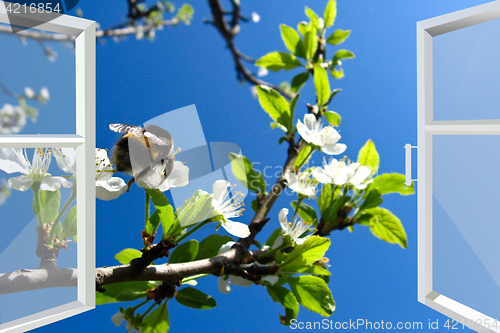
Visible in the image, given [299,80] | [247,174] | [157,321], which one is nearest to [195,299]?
[157,321]

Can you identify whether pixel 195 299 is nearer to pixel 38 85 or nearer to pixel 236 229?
pixel 236 229

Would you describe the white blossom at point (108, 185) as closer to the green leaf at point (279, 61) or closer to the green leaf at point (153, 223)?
the green leaf at point (153, 223)

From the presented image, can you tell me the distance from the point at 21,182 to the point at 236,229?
0.31 meters

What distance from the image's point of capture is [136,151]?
1.33 ft

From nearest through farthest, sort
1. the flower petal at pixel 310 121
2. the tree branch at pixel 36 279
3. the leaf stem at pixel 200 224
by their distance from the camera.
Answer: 1. the tree branch at pixel 36 279
2. the leaf stem at pixel 200 224
3. the flower petal at pixel 310 121

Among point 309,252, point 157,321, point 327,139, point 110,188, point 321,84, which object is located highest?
point 321,84

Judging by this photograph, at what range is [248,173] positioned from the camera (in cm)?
66

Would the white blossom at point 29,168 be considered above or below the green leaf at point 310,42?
below

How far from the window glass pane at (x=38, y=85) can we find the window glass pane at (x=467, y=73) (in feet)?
2.15

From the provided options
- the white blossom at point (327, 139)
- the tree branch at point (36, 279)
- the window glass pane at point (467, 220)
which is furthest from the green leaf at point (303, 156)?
the tree branch at point (36, 279)

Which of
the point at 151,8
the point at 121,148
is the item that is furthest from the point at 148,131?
the point at 151,8

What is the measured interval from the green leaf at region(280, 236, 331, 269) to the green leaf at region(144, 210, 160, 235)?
0.24m

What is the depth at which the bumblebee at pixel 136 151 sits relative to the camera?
41 cm

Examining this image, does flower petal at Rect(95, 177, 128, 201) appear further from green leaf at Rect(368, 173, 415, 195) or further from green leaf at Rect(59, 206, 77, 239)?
green leaf at Rect(368, 173, 415, 195)
